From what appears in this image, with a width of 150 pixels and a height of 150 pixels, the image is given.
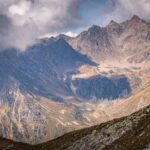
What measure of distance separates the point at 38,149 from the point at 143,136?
5356 centimetres

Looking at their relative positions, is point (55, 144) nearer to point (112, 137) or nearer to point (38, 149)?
point (38, 149)

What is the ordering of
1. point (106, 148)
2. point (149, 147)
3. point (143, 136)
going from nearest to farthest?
point (149, 147), point (143, 136), point (106, 148)

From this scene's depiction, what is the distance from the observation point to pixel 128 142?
8244cm

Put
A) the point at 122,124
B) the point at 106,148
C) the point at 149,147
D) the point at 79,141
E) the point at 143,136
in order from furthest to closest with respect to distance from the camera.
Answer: the point at 79,141, the point at 122,124, the point at 106,148, the point at 143,136, the point at 149,147

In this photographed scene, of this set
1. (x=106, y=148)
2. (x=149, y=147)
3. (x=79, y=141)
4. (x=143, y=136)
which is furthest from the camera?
(x=79, y=141)

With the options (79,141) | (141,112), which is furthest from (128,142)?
(79,141)

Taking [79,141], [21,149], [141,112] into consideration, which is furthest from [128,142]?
[21,149]

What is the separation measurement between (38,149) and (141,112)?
41.6 metres

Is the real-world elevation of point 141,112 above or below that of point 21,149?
above

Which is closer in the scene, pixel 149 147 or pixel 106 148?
pixel 149 147

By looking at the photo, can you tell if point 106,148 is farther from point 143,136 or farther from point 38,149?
point 38,149

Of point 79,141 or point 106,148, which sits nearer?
point 106,148

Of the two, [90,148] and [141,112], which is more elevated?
A: [141,112]

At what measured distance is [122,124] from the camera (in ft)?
319
